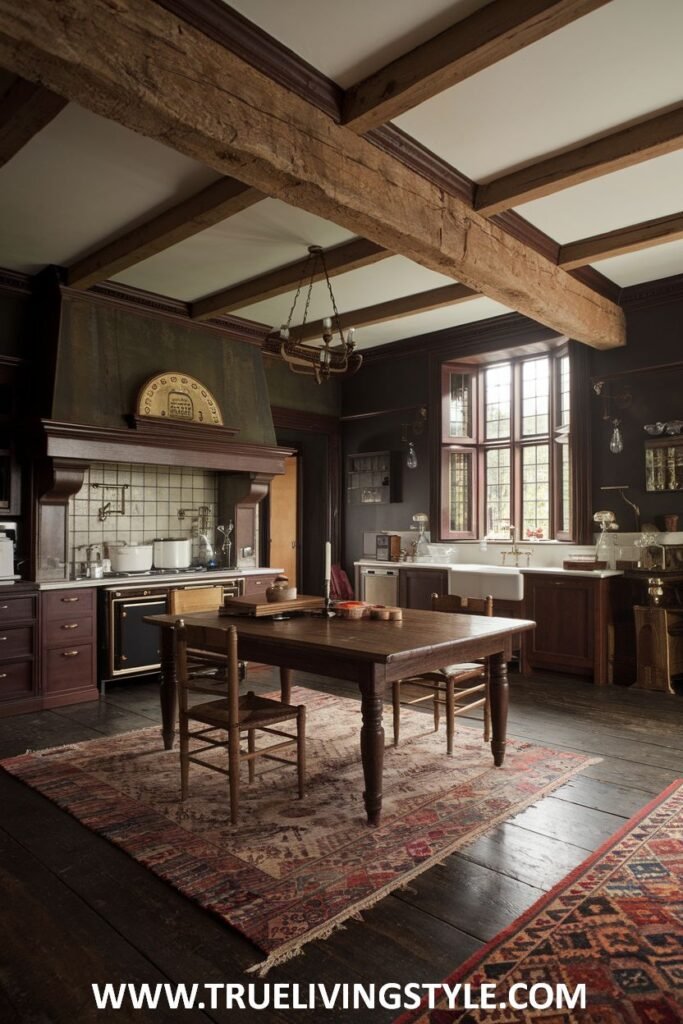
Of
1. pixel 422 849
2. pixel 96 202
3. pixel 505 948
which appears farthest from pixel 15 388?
pixel 505 948

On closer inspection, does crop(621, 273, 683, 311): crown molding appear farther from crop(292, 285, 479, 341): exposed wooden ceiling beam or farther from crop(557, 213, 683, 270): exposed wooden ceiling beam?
crop(292, 285, 479, 341): exposed wooden ceiling beam

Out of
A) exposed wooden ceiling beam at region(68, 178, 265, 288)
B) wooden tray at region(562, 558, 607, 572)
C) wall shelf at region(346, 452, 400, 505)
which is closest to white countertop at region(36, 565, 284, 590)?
wall shelf at region(346, 452, 400, 505)

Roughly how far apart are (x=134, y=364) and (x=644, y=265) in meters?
4.18

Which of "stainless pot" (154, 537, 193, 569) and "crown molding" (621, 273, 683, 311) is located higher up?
"crown molding" (621, 273, 683, 311)

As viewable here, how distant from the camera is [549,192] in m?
3.94

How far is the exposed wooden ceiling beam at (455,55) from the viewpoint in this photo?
257 centimetres

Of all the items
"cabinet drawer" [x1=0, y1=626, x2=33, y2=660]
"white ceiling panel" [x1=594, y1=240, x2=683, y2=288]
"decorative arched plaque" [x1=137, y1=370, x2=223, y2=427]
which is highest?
"white ceiling panel" [x1=594, y1=240, x2=683, y2=288]

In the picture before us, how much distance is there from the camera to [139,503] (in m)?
6.20

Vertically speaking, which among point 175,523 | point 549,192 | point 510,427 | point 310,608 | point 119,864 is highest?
point 549,192

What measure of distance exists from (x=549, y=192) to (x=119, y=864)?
396cm

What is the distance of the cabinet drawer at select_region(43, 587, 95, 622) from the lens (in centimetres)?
495

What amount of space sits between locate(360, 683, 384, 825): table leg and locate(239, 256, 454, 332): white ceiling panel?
3.42m

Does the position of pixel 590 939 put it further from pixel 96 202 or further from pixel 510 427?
pixel 510 427

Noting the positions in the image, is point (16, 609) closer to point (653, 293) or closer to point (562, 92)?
point (562, 92)
